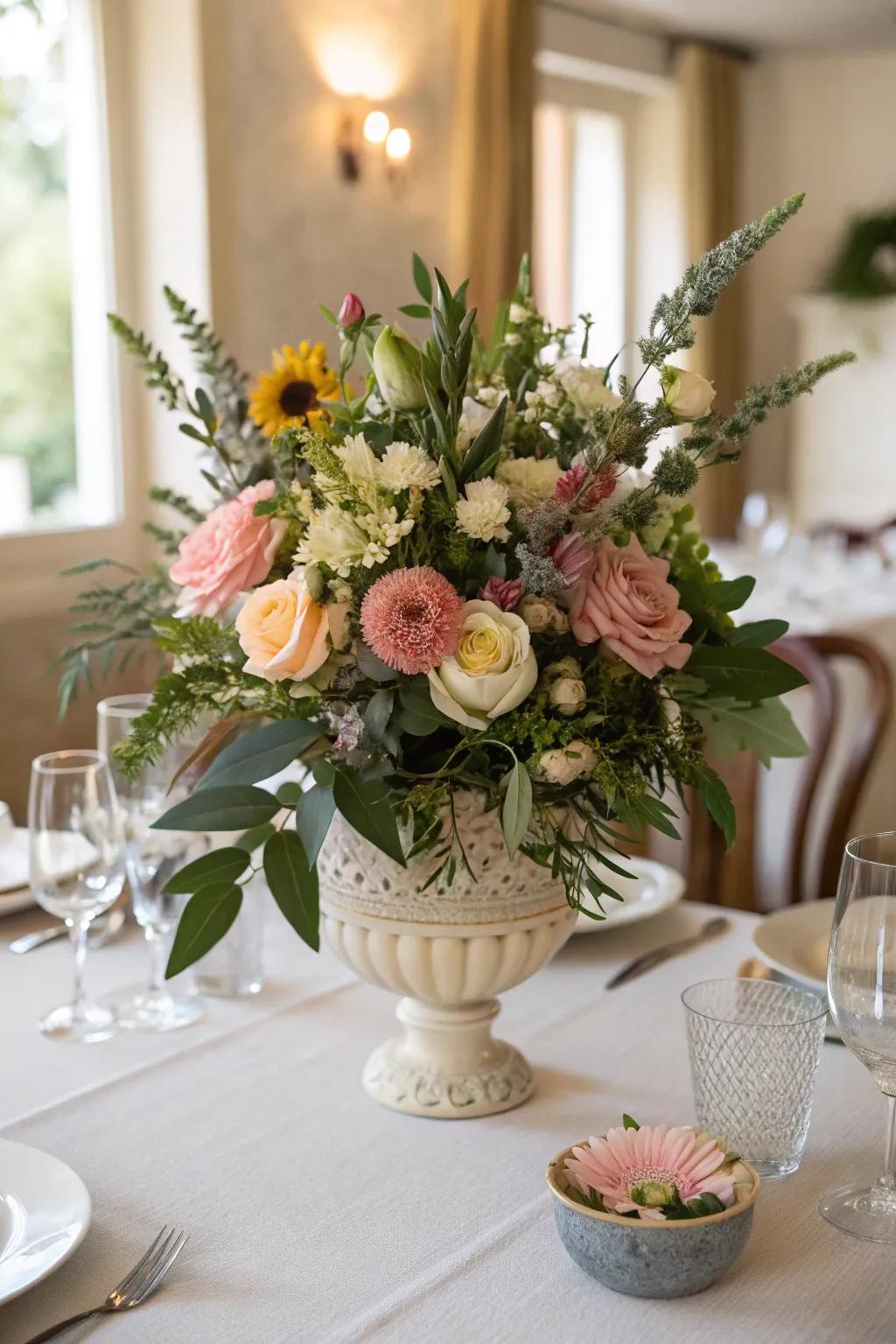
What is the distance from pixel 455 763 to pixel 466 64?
414 cm

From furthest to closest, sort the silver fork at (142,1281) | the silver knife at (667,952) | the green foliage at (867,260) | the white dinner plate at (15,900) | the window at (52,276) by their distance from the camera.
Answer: the green foliage at (867,260)
the window at (52,276)
the white dinner plate at (15,900)
the silver knife at (667,952)
the silver fork at (142,1281)

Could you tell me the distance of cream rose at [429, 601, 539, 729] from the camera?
2.88 feet

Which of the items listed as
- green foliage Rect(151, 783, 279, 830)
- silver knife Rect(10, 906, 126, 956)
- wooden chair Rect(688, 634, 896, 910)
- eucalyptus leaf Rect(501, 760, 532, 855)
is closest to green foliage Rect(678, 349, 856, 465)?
eucalyptus leaf Rect(501, 760, 532, 855)

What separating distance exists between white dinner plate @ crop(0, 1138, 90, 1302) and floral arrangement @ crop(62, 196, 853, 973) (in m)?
0.15

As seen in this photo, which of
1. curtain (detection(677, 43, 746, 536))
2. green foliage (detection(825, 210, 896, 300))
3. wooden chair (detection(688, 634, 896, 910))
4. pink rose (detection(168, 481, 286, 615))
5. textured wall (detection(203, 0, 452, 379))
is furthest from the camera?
green foliage (detection(825, 210, 896, 300))

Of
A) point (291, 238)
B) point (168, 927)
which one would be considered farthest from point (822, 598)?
point (168, 927)

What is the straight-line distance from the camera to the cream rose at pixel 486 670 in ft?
2.88

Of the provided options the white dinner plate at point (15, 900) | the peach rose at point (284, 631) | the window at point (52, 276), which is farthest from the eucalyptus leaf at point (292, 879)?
the window at point (52, 276)

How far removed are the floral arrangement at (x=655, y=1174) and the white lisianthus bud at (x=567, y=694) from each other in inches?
10.1

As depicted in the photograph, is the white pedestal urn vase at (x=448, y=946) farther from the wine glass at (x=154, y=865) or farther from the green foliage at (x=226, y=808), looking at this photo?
the wine glass at (x=154, y=865)

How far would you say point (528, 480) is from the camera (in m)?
0.96

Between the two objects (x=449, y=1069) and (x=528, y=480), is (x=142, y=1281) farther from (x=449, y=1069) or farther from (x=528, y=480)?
(x=528, y=480)

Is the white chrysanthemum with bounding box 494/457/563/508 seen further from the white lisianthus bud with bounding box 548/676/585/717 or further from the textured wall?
the textured wall

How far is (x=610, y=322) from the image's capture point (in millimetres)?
6180
